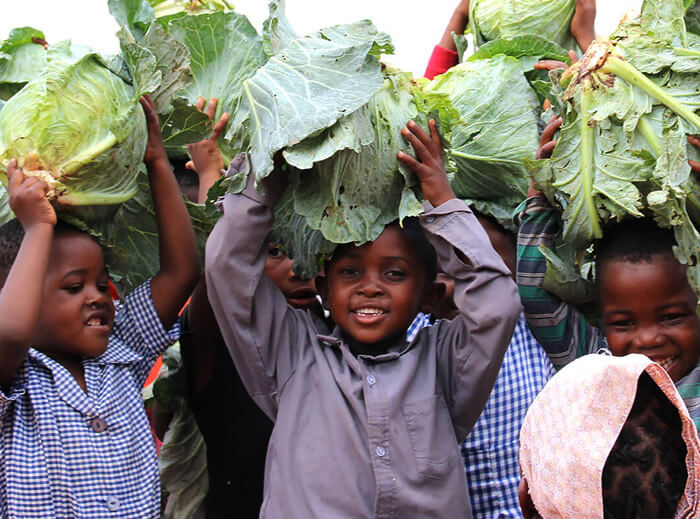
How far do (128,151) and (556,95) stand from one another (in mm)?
1418

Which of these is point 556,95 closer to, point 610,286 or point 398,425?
point 610,286

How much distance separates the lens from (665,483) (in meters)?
1.63

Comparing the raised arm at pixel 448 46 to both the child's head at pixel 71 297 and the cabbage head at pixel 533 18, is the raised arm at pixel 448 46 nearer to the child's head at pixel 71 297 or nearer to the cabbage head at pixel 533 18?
the cabbage head at pixel 533 18

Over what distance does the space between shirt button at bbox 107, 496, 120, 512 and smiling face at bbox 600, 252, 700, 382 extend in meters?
1.61

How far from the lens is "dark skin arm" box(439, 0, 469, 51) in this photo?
415 cm

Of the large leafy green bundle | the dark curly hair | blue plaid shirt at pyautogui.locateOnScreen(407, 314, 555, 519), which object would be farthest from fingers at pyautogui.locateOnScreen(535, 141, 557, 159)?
the dark curly hair

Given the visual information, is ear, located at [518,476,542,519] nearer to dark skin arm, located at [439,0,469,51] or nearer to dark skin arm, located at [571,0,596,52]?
dark skin arm, located at [571,0,596,52]

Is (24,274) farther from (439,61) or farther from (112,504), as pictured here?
(439,61)

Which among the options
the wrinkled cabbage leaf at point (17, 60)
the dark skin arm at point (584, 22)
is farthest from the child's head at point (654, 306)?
the wrinkled cabbage leaf at point (17, 60)

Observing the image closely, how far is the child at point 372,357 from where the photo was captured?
2.32m

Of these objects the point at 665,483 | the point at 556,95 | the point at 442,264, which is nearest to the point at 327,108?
the point at 442,264

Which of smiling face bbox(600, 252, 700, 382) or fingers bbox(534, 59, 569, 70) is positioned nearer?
smiling face bbox(600, 252, 700, 382)

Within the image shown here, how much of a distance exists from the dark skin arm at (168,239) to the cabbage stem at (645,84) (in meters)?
1.46

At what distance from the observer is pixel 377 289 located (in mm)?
2527
